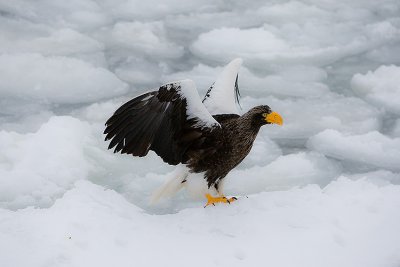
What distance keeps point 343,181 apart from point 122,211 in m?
1.67

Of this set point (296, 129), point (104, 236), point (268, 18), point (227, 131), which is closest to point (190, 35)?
point (268, 18)

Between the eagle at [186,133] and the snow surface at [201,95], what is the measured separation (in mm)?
278

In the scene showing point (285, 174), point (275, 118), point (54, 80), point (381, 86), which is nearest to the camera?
point (275, 118)

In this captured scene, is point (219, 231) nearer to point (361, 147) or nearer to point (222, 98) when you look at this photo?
point (222, 98)

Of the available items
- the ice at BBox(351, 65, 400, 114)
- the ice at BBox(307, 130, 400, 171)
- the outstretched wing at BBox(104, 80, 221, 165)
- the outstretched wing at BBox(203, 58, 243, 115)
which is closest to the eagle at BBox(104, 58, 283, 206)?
the outstretched wing at BBox(104, 80, 221, 165)

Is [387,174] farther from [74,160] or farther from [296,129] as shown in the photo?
[74,160]

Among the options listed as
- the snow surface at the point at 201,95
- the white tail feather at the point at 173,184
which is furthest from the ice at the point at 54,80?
the white tail feather at the point at 173,184

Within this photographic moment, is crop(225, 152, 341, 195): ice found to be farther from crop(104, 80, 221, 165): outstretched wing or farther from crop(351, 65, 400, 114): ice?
crop(104, 80, 221, 165): outstretched wing

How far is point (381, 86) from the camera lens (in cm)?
780

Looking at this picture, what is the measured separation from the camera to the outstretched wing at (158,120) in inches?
152

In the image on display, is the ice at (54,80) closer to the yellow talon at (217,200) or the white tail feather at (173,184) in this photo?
the white tail feather at (173,184)

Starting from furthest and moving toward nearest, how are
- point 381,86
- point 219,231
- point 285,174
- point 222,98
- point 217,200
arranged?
point 381,86 < point 285,174 < point 222,98 < point 217,200 < point 219,231

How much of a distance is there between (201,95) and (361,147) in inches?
80.9

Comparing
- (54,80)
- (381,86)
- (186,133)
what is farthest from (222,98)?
(381,86)
